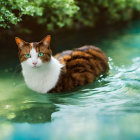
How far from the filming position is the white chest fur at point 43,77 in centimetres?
409

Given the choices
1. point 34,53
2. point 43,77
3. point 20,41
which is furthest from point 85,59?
point 20,41

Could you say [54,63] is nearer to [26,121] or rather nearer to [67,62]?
[67,62]

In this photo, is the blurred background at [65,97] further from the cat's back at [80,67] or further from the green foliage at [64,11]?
the cat's back at [80,67]

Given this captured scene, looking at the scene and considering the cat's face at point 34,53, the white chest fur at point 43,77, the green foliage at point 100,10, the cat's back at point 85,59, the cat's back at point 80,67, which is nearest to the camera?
the cat's face at point 34,53

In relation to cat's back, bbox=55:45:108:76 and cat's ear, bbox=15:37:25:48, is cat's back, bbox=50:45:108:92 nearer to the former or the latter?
cat's back, bbox=55:45:108:76

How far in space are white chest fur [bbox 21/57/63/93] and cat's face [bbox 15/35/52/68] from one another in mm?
154

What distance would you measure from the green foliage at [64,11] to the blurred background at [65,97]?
17mm

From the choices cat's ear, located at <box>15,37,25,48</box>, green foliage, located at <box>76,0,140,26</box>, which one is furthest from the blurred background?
green foliage, located at <box>76,0,140,26</box>

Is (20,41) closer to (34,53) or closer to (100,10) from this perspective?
(34,53)

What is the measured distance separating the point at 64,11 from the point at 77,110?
302cm

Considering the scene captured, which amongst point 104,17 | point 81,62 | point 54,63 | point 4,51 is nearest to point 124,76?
point 81,62

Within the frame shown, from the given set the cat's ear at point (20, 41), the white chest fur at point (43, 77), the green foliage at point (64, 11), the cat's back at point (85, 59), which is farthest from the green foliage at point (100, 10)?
the cat's ear at point (20, 41)

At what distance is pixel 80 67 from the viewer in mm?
4430

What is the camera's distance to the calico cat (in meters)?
3.89
